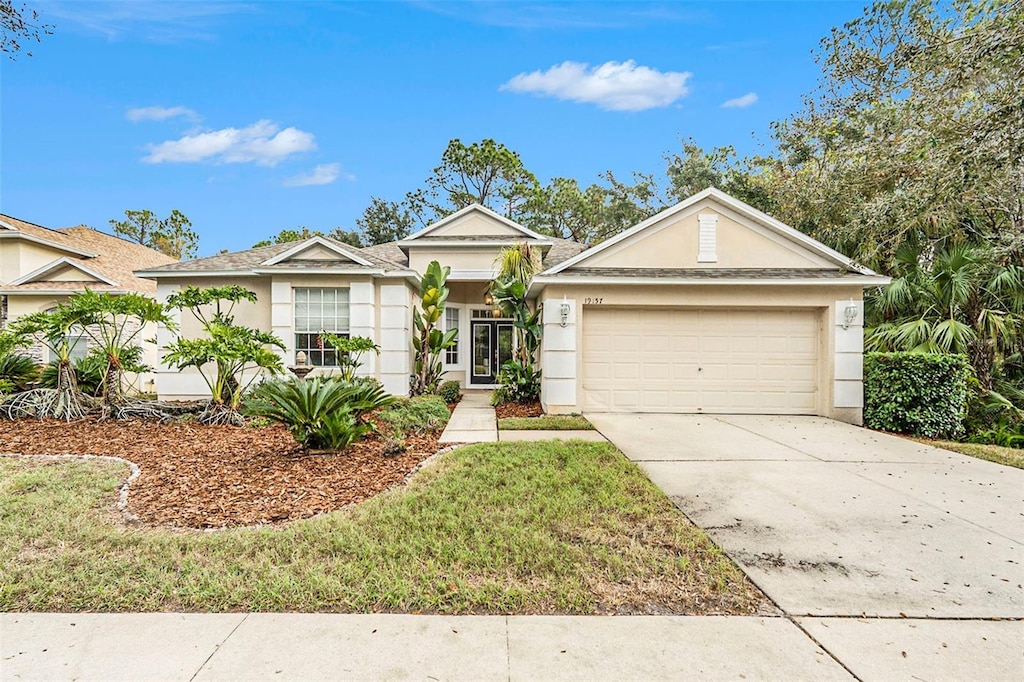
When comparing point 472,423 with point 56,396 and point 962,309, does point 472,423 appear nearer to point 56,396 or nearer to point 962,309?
point 56,396

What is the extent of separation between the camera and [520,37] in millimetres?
14086

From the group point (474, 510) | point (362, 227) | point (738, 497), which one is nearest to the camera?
point (474, 510)

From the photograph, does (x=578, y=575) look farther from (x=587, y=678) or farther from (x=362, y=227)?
(x=362, y=227)

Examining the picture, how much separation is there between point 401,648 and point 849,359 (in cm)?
1039

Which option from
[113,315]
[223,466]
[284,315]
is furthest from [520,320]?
[113,315]

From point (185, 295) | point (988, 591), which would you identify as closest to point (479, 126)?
point (185, 295)

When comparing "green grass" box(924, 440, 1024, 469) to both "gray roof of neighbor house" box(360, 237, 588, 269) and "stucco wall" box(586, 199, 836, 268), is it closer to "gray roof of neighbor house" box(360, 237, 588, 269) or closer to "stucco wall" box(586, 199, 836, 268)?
"stucco wall" box(586, 199, 836, 268)

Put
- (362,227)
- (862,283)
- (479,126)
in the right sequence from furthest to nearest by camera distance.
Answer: (362,227) < (479,126) < (862,283)

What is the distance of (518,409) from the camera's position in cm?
1056

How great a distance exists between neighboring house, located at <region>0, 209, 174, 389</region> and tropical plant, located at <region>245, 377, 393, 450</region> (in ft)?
32.5

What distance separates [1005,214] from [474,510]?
12.8 m

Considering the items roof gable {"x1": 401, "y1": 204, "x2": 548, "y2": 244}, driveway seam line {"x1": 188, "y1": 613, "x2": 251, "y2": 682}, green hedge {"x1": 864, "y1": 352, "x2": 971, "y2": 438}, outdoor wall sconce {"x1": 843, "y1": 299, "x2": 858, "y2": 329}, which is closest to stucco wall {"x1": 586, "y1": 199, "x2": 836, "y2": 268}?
outdoor wall sconce {"x1": 843, "y1": 299, "x2": 858, "y2": 329}

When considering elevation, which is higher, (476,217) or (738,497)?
(476,217)

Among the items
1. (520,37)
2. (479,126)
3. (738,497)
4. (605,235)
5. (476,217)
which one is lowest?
(738,497)
